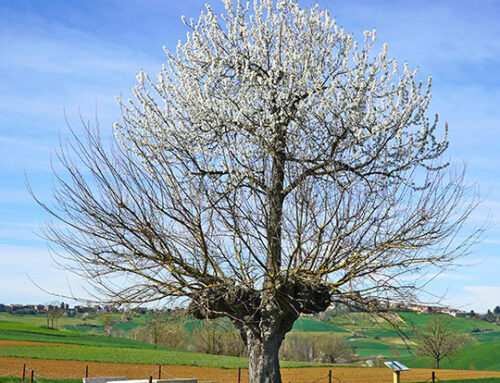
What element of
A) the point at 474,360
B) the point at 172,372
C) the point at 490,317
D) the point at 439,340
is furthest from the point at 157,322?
the point at 490,317

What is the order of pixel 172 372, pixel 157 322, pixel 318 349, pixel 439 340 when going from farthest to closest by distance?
pixel 318 349 < pixel 439 340 < pixel 172 372 < pixel 157 322

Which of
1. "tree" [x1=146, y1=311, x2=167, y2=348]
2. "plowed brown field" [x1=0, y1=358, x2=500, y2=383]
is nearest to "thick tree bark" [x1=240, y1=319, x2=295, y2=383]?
"tree" [x1=146, y1=311, x2=167, y2=348]

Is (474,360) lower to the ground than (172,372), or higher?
lower

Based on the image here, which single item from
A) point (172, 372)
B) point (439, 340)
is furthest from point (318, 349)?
point (172, 372)

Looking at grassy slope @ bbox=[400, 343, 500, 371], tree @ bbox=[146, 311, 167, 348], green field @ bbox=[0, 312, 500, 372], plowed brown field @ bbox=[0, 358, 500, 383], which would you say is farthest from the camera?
grassy slope @ bbox=[400, 343, 500, 371]

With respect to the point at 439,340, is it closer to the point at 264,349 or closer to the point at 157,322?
the point at 264,349

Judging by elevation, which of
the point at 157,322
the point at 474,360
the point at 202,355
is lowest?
→ the point at 474,360

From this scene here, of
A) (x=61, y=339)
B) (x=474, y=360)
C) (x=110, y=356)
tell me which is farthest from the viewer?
(x=61, y=339)

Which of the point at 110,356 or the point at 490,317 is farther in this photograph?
the point at 490,317

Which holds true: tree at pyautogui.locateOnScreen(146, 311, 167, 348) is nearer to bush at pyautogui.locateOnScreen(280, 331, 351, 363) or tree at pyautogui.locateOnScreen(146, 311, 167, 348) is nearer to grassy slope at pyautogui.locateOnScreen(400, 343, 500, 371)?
bush at pyautogui.locateOnScreen(280, 331, 351, 363)

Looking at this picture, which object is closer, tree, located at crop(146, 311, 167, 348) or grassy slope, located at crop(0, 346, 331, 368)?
tree, located at crop(146, 311, 167, 348)

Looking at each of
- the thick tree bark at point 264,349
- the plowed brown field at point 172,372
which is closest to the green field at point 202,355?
the thick tree bark at point 264,349

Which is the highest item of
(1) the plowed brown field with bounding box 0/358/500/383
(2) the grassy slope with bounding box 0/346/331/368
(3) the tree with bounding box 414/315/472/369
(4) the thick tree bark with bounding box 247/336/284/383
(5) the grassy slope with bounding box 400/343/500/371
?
(4) the thick tree bark with bounding box 247/336/284/383

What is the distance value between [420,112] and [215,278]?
648 centimetres
